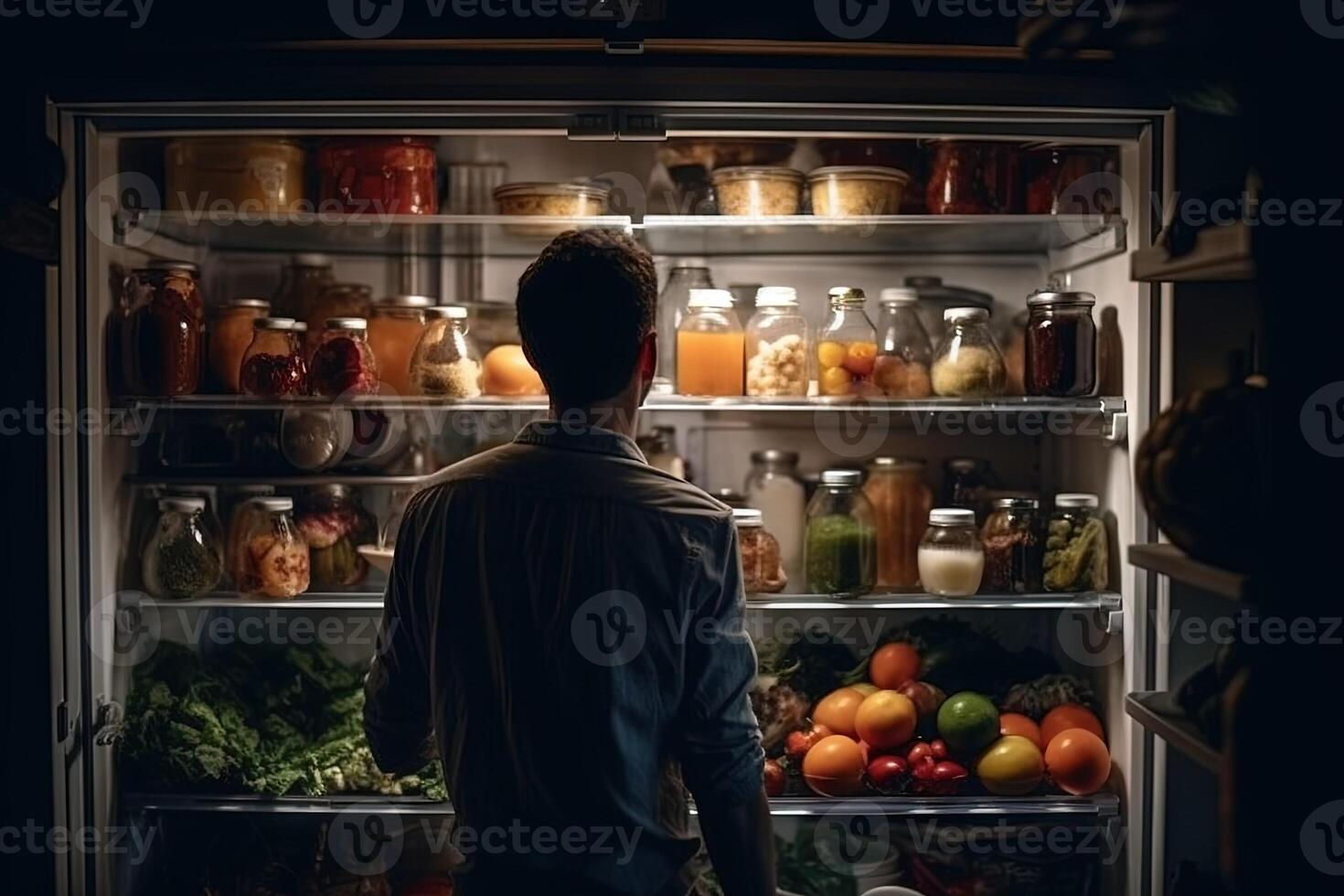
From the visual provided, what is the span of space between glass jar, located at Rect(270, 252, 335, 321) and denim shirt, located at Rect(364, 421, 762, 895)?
1.21 metres

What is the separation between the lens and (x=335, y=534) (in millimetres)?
2463

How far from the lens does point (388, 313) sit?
2451 mm

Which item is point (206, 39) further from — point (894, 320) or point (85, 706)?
point (894, 320)

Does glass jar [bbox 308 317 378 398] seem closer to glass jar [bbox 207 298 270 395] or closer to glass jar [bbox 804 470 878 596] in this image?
glass jar [bbox 207 298 270 395]

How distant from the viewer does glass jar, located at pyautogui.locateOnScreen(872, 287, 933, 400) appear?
238 centimetres

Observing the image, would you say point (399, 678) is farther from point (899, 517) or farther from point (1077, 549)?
point (1077, 549)

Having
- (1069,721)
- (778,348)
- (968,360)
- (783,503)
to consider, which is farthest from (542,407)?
(1069,721)

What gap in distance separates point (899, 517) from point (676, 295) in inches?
27.8

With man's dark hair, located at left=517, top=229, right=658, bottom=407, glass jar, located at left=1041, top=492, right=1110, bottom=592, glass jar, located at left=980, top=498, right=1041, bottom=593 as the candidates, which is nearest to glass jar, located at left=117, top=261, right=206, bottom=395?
man's dark hair, located at left=517, top=229, right=658, bottom=407

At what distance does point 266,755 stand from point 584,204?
131 cm

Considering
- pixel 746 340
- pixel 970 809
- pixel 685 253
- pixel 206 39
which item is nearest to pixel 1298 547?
pixel 970 809

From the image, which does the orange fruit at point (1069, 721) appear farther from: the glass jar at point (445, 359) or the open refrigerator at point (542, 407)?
the glass jar at point (445, 359)

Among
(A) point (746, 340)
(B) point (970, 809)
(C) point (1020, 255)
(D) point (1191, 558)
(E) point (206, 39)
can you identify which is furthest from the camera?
→ (C) point (1020, 255)

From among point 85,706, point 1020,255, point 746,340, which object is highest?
point 1020,255
